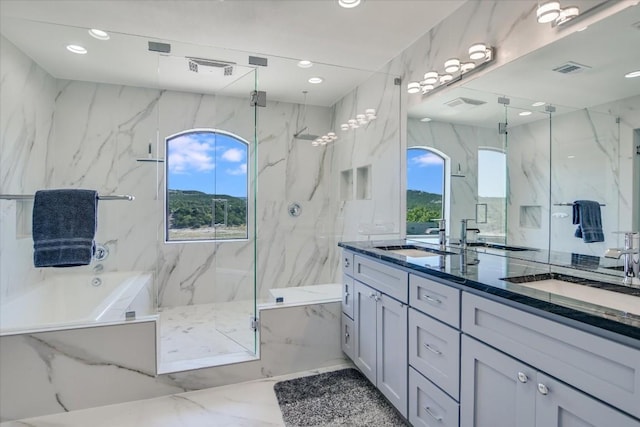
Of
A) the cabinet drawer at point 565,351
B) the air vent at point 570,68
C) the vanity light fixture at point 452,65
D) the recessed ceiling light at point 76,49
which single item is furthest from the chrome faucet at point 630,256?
the recessed ceiling light at point 76,49

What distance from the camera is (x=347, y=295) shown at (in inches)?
98.1

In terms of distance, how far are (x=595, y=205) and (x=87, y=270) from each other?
396cm

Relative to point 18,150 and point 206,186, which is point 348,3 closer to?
point 206,186

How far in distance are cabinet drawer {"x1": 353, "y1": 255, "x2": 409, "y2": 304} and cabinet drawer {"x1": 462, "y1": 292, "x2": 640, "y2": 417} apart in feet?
1.62

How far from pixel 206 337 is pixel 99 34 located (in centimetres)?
253

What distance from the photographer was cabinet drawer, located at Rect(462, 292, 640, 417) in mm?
820

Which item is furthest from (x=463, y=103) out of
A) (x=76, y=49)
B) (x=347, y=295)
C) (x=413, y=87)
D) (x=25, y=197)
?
(x=76, y=49)

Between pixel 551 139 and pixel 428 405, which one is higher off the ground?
pixel 551 139

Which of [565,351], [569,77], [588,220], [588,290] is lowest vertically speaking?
[565,351]

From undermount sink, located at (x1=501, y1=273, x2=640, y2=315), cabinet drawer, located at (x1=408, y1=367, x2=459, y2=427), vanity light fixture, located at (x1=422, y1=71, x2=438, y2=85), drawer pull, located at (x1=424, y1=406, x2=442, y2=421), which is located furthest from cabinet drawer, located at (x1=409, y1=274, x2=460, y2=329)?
vanity light fixture, located at (x1=422, y1=71, x2=438, y2=85)

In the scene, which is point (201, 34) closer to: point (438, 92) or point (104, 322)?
point (438, 92)

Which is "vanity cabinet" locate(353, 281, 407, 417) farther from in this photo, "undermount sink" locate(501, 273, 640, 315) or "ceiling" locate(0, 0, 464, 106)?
"ceiling" locate(0, 0, 464, 106)

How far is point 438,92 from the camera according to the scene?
2404 millimetres

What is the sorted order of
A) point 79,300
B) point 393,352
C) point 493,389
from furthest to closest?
point 79,300 → point 393,352 → point 493,389
